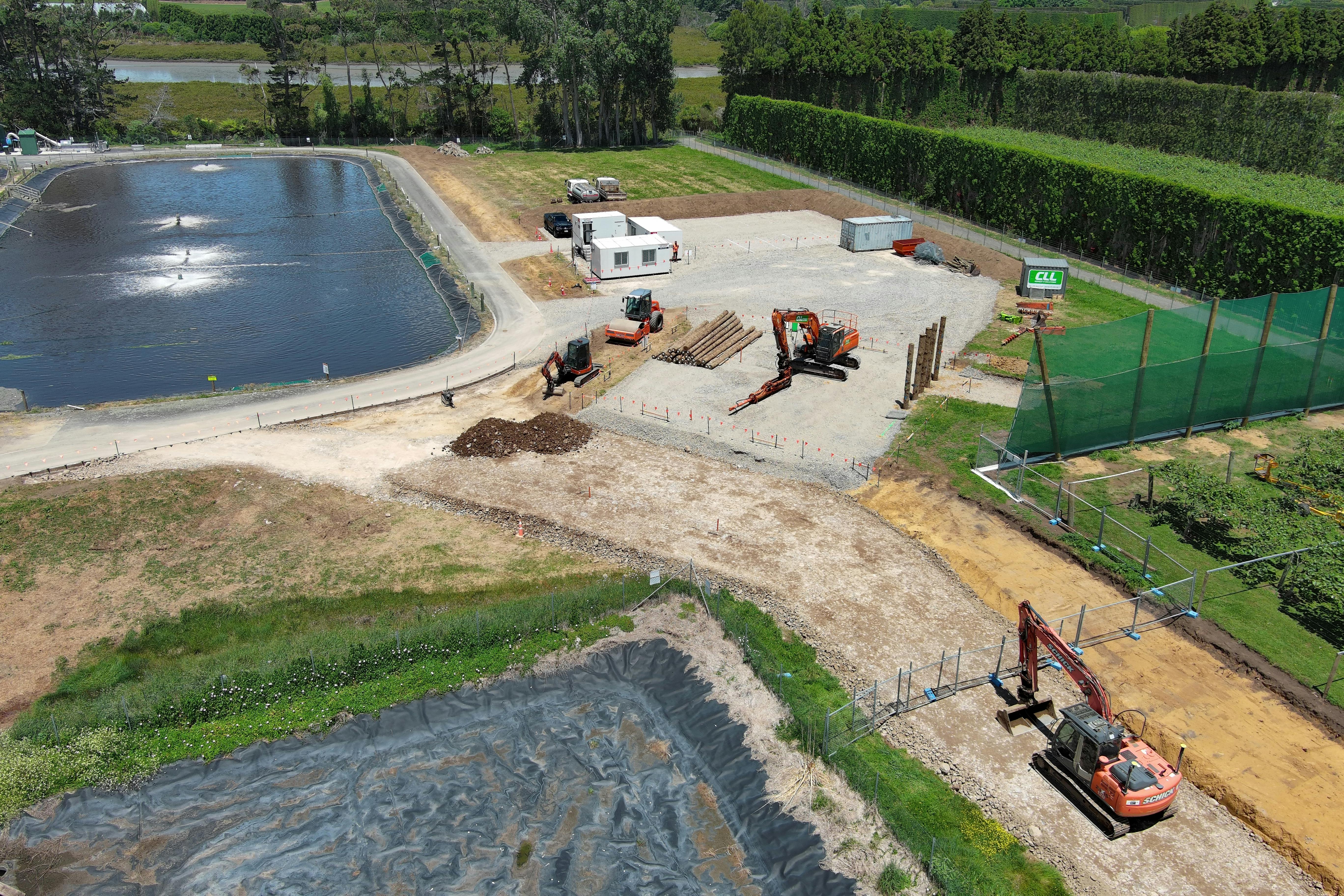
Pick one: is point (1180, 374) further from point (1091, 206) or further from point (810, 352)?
point (1091, 206)

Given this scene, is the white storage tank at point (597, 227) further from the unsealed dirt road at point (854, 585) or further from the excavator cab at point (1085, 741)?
the excavator cab at point (1085, 741)

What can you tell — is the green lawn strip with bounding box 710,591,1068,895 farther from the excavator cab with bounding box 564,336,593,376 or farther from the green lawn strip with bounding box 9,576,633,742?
the excavator cab with bounding box 564,336,593,376

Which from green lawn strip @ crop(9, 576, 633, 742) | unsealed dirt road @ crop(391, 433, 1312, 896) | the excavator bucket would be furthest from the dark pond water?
the excavator bucket

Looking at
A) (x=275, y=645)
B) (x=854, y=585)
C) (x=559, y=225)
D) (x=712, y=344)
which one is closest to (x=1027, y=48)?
(x=559, y=225)

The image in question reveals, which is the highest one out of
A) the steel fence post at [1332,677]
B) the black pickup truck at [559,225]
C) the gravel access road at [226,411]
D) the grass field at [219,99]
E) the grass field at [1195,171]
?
the grass field at [219,99]

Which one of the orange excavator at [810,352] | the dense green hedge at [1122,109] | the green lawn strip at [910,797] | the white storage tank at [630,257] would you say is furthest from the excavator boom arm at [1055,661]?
the dense green hedge at [1122,109]

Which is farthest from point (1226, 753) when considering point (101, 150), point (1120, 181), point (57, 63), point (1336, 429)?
point (57, 63)

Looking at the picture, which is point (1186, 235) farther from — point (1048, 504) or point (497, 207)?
point (497, 207)
